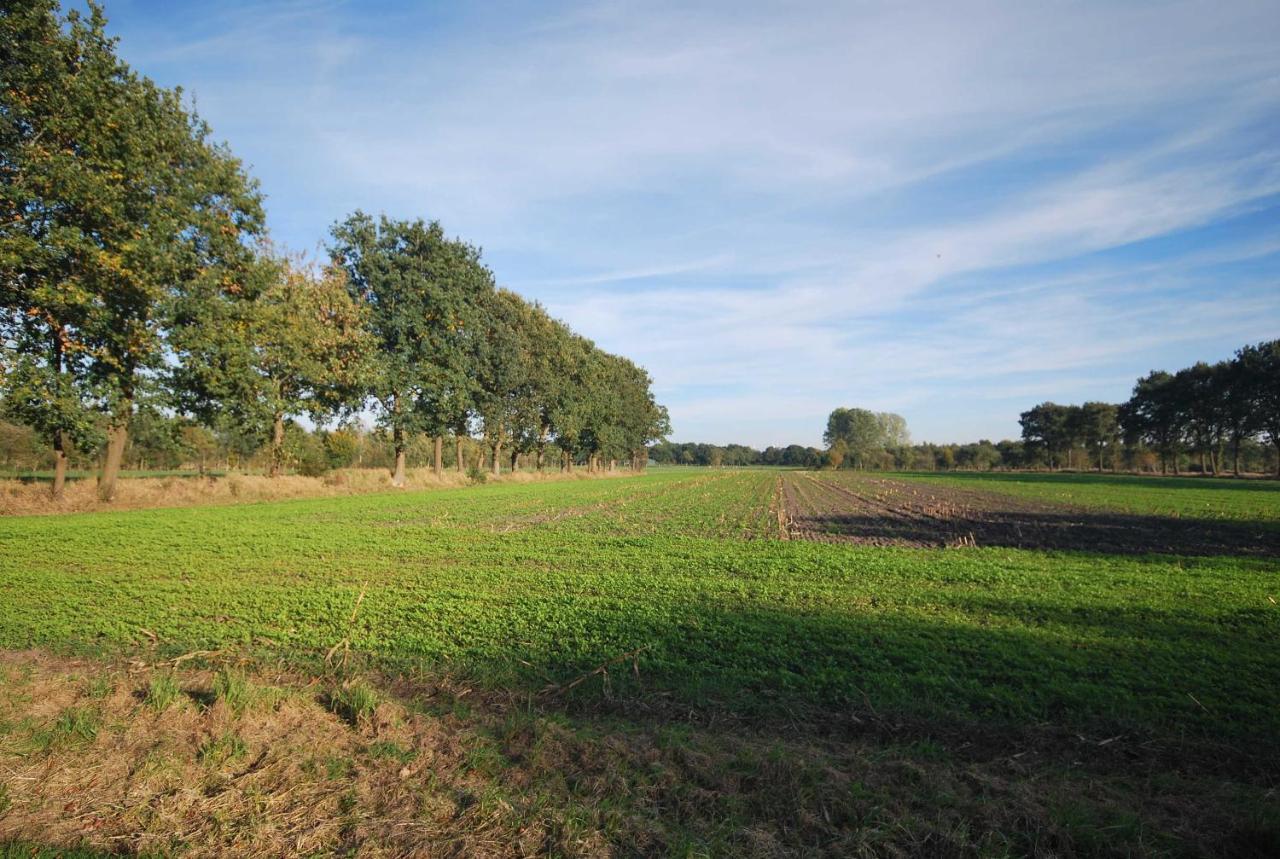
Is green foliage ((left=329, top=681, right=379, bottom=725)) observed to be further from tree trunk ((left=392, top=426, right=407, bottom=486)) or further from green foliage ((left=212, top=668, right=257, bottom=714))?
tree trunk ((left=392, top=426, right=407, bottom=486))

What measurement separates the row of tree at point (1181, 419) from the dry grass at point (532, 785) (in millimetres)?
94147

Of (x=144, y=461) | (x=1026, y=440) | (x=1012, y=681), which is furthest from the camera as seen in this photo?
(x=1026, y=440)

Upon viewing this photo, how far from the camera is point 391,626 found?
835 cm

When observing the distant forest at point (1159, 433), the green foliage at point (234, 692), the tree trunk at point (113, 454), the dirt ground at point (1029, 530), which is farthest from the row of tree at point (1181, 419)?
the tree trunk at point (113, 454)

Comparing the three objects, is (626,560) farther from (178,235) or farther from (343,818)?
(178,235)

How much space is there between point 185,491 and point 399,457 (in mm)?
14311

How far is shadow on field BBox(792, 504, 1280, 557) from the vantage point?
57.2 ft

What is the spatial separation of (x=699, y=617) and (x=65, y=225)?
26.4 m

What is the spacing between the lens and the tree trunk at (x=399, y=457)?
4081 cm

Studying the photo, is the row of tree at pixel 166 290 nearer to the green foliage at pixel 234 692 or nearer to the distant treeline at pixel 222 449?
the distant treeline at pixel 222 449

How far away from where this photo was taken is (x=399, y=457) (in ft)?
136

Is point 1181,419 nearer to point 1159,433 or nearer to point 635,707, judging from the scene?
point 1159,433

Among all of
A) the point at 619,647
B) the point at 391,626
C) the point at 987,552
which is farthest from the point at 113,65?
the point at 987,552

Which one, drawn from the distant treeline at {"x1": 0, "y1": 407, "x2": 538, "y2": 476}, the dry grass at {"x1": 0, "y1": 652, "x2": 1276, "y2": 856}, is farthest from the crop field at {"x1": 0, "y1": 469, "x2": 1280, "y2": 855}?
the distant treeline at {"x1": 0, "y1": 407, "x2": 538, "y2": 476}
